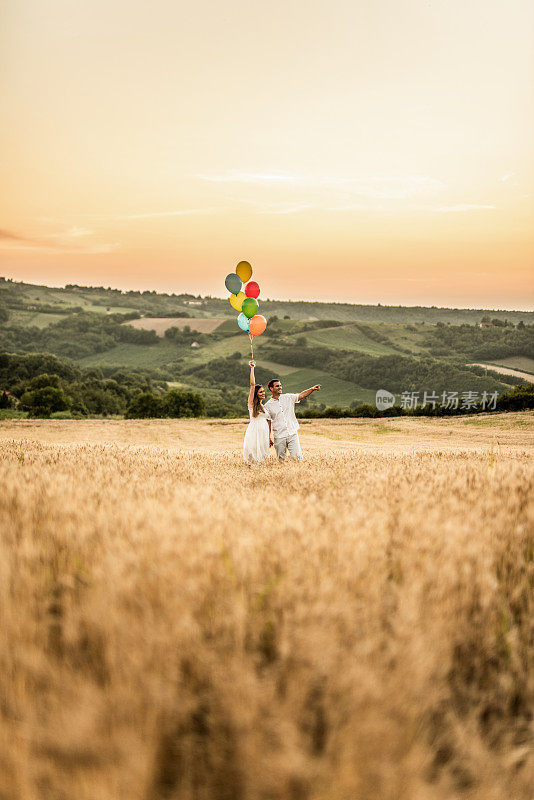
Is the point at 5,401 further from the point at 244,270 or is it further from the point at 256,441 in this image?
the point at 256,441

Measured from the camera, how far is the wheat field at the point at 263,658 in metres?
1.00

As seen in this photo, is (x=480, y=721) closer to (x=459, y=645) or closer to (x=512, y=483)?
(x=459, y=645)

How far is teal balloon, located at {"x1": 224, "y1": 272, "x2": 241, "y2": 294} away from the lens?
15420 mm

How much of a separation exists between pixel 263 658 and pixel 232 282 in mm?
14948

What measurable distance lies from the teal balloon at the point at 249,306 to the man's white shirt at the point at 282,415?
4.78m

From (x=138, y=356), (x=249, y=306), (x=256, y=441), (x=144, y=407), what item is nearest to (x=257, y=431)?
(x=256, y=441)

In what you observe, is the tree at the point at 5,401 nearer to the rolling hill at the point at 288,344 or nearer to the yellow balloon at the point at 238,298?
the rolling hill at the point at 288,344

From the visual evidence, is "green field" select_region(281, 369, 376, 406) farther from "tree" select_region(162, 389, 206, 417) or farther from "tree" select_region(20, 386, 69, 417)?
"tree" select_region(20, 386, 69, 417)

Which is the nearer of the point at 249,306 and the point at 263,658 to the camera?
the point at 263,658

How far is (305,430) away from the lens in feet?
134

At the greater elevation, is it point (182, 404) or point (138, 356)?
point (138, 356)

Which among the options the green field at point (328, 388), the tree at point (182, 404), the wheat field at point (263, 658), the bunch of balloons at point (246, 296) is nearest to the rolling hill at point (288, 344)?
the green field at point (328, 388)

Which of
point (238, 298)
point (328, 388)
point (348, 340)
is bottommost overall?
point (328, 388)

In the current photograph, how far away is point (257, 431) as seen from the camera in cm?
1099
